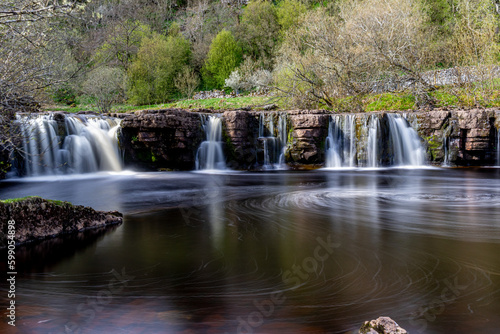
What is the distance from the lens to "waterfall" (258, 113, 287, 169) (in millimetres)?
18766

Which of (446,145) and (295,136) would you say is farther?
(295,136)

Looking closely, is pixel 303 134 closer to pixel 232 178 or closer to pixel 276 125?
pixel 276 125

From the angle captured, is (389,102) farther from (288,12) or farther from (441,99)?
(288,12)

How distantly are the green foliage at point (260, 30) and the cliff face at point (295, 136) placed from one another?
28.1 metres

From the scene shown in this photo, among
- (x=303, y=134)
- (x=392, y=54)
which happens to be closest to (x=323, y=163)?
(x=303, y=134)

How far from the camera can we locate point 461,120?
653 inches

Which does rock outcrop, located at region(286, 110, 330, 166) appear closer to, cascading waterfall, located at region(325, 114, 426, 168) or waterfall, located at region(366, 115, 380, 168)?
cascading waterfall, located at region(325, 114, 426, 168)

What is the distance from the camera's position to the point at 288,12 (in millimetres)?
44375

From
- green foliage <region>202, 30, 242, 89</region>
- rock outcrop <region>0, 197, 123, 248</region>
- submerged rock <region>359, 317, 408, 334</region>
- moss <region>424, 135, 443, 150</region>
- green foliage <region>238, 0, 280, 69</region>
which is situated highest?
green foliage <region>238, 0, 280, 69</region>

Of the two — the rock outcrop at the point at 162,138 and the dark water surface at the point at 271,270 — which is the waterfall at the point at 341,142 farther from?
the dark water surface at the point at 271,270

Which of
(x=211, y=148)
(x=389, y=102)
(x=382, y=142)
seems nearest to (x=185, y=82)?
(x=211, y=148)

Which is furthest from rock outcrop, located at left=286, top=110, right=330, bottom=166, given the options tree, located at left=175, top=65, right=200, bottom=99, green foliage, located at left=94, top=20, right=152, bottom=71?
green foliage, located at left=94, top=20, right=152, bottom=71

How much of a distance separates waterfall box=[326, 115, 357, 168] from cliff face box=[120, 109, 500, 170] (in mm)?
201

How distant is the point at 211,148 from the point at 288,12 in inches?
1275
